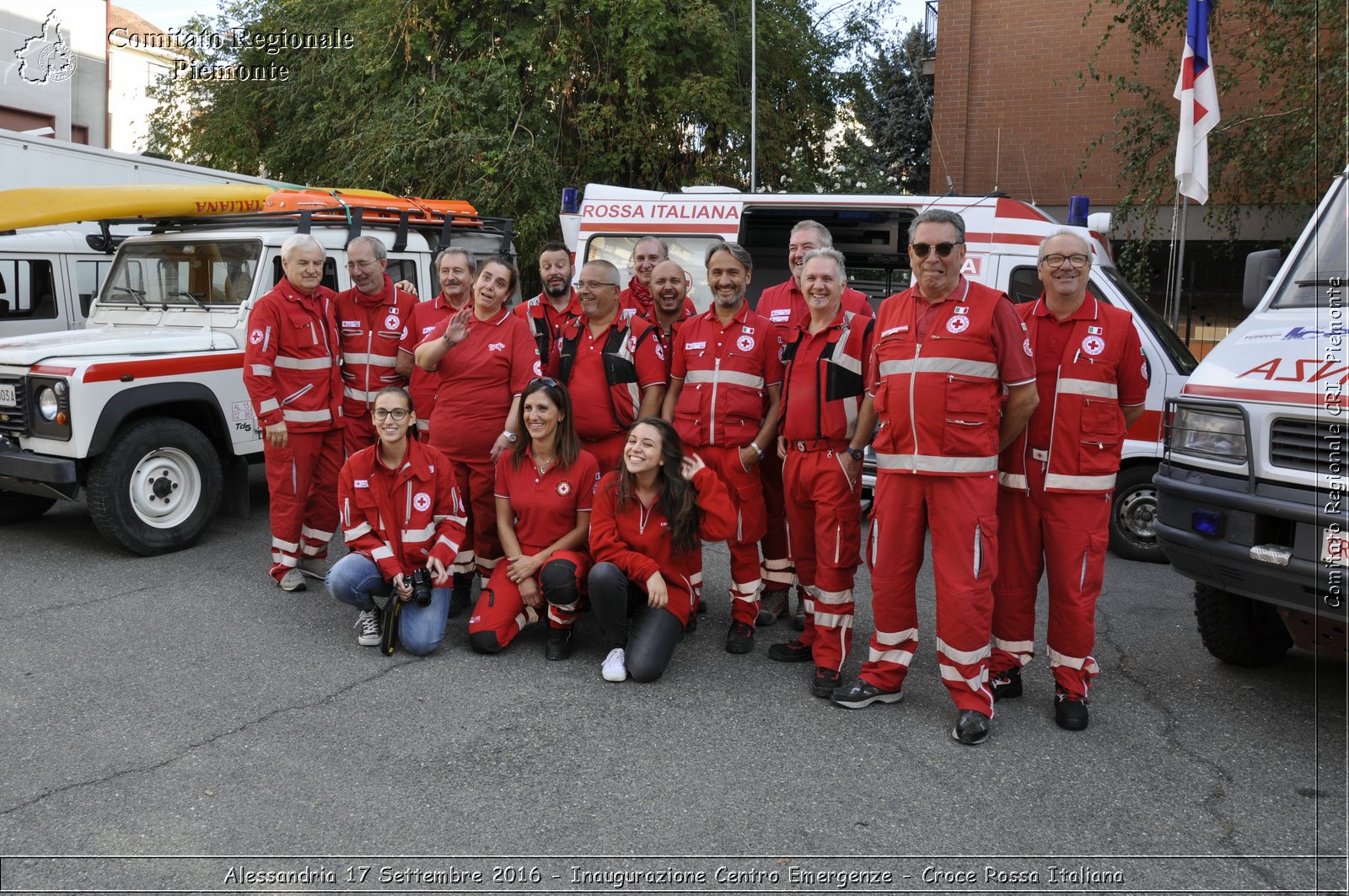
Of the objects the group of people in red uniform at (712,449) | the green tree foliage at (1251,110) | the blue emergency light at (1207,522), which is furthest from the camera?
the green tree foliage at (1251,110)

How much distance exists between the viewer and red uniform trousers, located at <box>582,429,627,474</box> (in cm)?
547

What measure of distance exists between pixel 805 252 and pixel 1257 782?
120 inches

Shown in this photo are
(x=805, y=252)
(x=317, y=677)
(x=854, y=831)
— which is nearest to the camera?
(x=854, y=831)

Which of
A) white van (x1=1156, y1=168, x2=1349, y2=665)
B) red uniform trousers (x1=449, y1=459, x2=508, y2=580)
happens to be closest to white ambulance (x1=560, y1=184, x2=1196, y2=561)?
white van (x1=1156, y1=168, x2=1349, y2=665)

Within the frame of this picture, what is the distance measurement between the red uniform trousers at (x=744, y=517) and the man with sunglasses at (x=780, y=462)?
8.4 inches

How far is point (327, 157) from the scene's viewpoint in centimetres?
1587

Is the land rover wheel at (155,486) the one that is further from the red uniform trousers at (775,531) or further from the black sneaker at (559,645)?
the red uniform trousers at (775,531)

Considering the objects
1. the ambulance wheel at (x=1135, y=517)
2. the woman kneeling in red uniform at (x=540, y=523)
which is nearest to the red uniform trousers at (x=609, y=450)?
the woman kneeling in red uniform at (x=540, y=523)

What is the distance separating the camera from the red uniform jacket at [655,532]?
4.80 metres

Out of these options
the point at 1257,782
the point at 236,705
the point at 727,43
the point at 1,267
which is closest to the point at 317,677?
the point at 236,705

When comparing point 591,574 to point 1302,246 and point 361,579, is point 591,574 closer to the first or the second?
point 361,579

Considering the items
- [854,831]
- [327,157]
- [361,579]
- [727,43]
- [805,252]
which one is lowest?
[854,831]

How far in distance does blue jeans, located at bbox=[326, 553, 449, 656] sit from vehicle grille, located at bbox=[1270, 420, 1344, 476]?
3546 millimetres

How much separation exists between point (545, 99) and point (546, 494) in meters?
10.4
